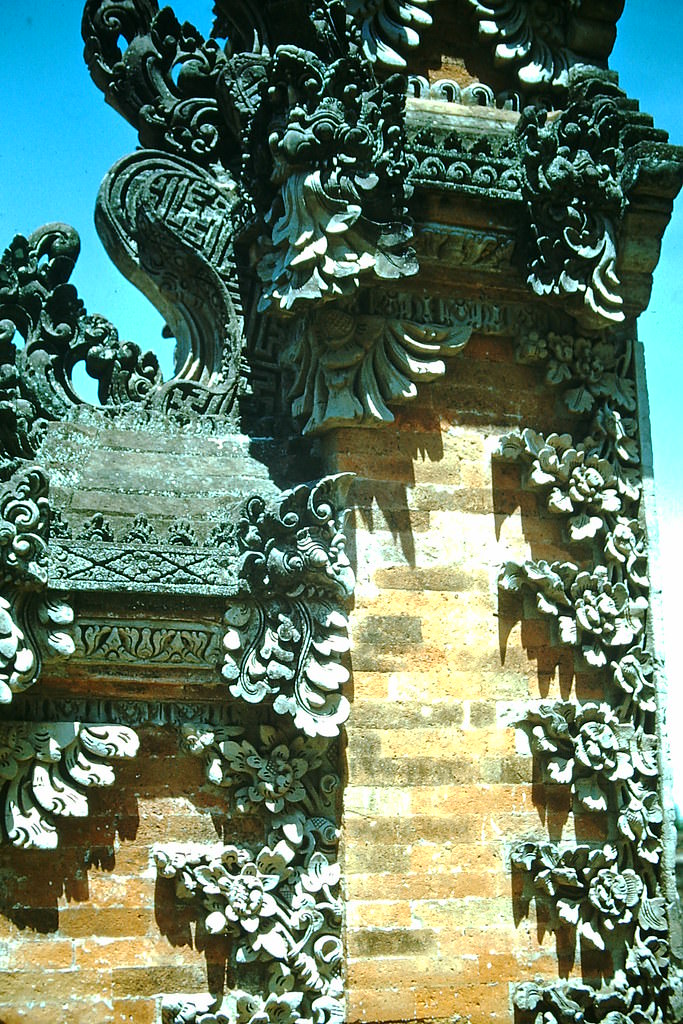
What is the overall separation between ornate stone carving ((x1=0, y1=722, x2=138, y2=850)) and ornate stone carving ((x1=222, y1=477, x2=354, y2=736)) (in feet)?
2.09

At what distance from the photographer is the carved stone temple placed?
668cm

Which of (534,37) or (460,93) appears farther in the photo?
(534,37)

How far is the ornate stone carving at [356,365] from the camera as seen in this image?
7230 mm

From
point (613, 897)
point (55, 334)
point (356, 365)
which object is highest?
point (55, 334)

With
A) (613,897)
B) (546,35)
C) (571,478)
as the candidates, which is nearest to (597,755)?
(613,897)

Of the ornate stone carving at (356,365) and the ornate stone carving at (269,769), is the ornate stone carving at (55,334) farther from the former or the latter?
the ornate stone carving at (269,769)

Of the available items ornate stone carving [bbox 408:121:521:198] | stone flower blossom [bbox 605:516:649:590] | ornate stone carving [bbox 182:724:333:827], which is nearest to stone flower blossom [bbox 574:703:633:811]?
stone flower blossom [bbox 605:516:649:590]

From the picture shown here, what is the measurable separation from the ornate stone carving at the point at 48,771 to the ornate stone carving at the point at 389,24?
3645 millimetres

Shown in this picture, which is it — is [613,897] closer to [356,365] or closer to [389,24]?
[356,365]

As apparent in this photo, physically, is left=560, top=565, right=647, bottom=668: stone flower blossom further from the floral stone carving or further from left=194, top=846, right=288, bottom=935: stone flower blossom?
left=194, top=846, right=288, bottom=935: stone flower blossom

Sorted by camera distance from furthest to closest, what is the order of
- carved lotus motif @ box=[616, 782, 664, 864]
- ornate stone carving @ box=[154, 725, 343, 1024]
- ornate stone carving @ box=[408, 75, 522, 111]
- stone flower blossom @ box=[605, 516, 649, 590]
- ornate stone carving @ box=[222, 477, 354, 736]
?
ornate stone carving @ box=[408, 75, 522, 111] → stone flower blossom @ box=[605, 516, 649, 590] → carved lotus motif @ box=[616, 782, 664, 864] → ornate stone carving @ box=[222, 477, 354, 736] → ornate stone carving @ box=[154, 725, 343, 1024]

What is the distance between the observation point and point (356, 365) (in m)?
7.31

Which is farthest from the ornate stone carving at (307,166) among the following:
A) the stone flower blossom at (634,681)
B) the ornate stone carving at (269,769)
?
the stone flower blossom at (634,681)

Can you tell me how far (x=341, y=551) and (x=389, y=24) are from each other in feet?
9.28
